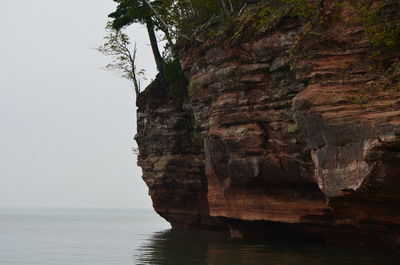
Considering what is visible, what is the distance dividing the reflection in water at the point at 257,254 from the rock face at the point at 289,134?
2.97 feet

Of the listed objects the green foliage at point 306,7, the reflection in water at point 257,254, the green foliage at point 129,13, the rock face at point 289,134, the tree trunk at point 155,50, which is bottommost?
the reflection in water at point 257,254

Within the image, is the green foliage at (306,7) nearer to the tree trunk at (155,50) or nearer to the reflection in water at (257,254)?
the reflection in water at (257,254)

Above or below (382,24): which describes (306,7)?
above

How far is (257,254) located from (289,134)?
217 inches

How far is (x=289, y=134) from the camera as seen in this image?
24.9 metres

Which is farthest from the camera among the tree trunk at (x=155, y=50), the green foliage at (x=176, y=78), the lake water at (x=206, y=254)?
the tree trunk at (x=155, y=50)

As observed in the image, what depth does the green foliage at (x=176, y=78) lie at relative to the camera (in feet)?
122

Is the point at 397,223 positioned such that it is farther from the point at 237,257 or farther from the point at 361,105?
the point at 237,257

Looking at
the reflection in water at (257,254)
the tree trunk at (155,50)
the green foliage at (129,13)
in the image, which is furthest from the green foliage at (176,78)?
the reflection in water at (257,254)

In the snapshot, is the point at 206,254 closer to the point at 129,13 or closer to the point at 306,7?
the point at 306,7

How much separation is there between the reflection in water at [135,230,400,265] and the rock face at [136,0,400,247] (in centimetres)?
91

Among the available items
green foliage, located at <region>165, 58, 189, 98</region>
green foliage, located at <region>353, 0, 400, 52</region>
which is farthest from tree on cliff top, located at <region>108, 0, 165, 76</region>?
green foliage, located at <region>353, 0, 400, 52</region>

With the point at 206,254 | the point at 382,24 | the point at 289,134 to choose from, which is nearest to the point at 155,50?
A: the point at 289,134

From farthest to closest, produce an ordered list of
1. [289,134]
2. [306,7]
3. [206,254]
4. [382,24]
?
[289,134]
[206,254]
[306,7]
[382,24]
